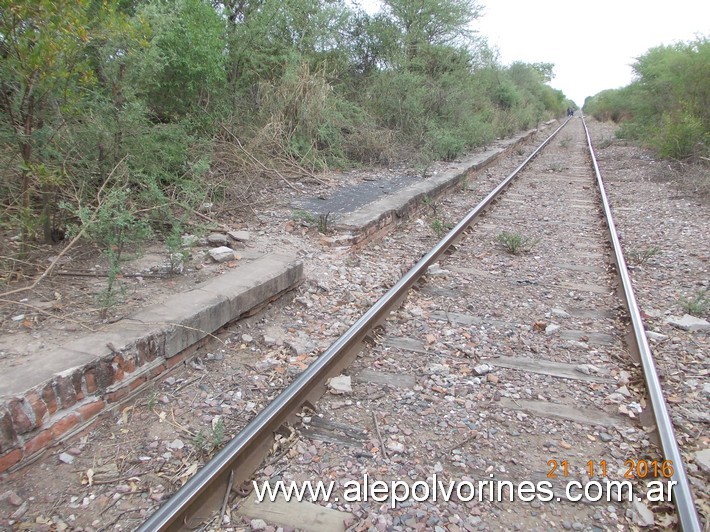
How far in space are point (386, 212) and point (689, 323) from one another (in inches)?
150

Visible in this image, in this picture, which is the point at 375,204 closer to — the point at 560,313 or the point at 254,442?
the point at 560,313

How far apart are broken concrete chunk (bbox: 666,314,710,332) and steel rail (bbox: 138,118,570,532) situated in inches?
99.6

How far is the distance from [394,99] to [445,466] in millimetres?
11524

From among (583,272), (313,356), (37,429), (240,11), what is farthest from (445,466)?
(240,11)

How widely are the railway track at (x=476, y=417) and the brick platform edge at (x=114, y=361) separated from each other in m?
0.83

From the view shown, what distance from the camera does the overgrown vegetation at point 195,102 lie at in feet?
12.3

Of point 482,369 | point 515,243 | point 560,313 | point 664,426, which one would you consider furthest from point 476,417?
point 515,243

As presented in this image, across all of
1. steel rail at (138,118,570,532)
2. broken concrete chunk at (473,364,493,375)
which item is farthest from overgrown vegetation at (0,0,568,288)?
broken concrete chunk at (473,364,493,375)

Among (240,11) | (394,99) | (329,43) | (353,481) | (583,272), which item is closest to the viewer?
(353,481)

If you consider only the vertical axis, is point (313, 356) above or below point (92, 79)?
below

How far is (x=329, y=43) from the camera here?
11.9 m

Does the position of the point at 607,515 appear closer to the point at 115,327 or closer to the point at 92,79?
the point at 115,327

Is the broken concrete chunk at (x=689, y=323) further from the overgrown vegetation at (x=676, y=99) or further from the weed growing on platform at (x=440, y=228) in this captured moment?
the overgrown vegetation at (x=676, y=99)

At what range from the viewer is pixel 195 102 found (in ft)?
24.5
